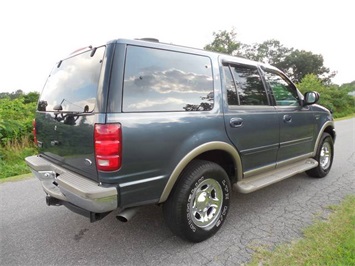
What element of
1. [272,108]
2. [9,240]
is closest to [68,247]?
[9,240]

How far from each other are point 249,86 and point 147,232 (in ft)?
7.22

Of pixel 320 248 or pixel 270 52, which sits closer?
pixel 320 248

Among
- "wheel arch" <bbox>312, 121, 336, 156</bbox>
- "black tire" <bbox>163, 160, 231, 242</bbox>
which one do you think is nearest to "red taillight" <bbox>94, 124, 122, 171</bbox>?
"black tire" <bbox>163, 160, 231, 242</bbox>

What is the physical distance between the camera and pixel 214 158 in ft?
9.44

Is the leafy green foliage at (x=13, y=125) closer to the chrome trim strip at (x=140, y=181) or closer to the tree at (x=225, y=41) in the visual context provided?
the chrome trim strip at (x=140, y=181)

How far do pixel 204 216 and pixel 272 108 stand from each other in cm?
173

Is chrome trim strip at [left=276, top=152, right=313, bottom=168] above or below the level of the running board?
above

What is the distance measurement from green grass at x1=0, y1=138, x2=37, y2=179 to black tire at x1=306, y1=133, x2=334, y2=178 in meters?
5.93

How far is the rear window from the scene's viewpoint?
2221 mm

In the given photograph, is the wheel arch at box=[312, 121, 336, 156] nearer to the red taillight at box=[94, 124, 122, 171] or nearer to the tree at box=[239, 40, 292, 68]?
the red taillight at box=[94, 124, 122, 171]

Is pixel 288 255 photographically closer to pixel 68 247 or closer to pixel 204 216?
pixel 204 216

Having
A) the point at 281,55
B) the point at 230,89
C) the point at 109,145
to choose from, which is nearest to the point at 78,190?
the point at 109,145

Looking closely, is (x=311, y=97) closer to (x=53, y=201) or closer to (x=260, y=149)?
(x=260, y=149)

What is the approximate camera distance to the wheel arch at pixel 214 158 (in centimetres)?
232
